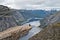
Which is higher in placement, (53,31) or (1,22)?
(53,31)

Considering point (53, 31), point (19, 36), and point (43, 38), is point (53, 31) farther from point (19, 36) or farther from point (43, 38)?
point (19, 36)

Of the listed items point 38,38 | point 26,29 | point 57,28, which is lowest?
point 26,29

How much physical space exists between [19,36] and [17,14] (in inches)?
487

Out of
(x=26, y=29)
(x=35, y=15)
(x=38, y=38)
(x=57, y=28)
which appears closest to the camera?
(x=57, y=28)

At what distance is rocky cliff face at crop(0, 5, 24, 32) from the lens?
26.3 m

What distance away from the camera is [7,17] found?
27.6 meters

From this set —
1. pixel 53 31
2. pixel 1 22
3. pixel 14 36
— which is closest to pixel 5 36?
pixel 14 36

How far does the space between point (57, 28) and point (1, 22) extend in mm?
16618

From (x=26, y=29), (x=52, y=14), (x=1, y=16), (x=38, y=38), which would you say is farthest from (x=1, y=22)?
(x=38, y=38)

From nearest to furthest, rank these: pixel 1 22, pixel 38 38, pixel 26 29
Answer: pixel 38 38 < pixel 26 29 < pixel 1 22

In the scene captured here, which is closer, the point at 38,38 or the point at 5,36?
the point at 38,38

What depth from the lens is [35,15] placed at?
102ft

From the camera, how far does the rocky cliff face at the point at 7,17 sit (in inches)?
1036

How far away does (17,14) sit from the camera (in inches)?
1254
